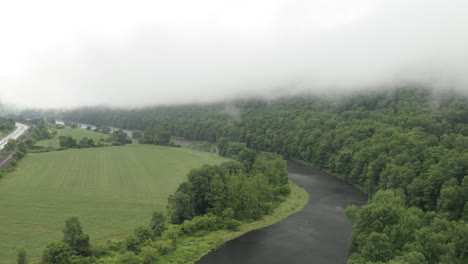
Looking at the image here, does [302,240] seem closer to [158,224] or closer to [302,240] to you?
[302,240]

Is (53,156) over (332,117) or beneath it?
beneath

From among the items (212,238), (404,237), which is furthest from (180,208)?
(404,237)

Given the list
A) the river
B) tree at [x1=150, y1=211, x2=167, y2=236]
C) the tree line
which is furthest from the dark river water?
tree at [x1=150, y1=211, x2=167, y2=236]

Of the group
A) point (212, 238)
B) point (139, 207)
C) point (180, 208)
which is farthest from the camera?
point (139, 207)

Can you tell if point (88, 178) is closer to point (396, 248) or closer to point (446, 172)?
→ point (396, 248)

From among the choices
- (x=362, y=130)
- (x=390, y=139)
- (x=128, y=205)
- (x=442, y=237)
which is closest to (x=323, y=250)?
(x=442, y=237)

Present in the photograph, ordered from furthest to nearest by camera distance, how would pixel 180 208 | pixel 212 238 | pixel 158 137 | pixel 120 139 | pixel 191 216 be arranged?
pixel 158 137 < pixel 120 139 < pixel 191 216 < pixel 180 208 < pixel 212 238

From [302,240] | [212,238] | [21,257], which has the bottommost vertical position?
[302,240]
